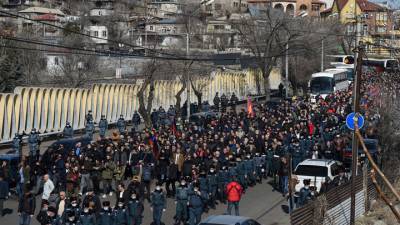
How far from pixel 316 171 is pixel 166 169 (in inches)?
191

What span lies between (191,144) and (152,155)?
248 centimetres

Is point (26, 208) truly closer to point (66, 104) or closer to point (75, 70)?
point (66, 104)

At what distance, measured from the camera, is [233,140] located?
1110 inches

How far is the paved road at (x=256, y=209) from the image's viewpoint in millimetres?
21067

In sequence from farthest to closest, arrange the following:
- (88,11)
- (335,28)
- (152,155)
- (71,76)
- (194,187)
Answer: (88,11)
(335,28)
(71,76)
(152,155)
(194,187)

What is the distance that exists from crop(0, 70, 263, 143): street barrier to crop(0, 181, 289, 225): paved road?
11.8 m

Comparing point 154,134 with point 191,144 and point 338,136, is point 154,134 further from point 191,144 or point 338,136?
point 338,136

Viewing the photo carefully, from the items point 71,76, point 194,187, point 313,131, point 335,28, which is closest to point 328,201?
point 194,187

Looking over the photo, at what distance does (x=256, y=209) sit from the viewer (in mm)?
22750

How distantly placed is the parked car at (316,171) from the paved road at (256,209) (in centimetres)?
105

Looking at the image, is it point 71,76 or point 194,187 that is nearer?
point 194,187

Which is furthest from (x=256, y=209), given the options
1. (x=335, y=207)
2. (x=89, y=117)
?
(x=89, y=117)

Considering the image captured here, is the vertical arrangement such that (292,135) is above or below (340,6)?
below

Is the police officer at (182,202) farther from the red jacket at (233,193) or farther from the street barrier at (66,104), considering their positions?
the street barrier at (66,104)
